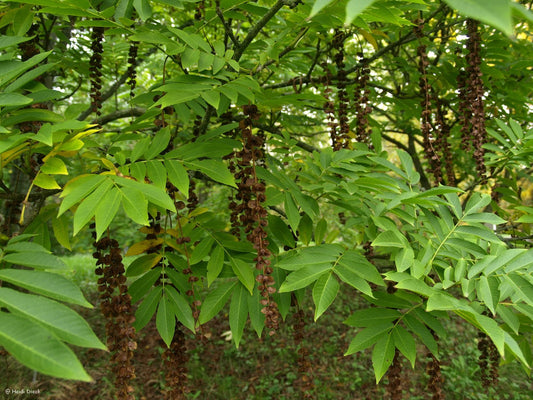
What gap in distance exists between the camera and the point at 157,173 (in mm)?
1406

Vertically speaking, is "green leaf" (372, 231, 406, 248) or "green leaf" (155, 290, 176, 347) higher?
"green leaf" (372, 231, 406, 248)

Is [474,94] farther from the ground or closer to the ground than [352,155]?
farther from the ground

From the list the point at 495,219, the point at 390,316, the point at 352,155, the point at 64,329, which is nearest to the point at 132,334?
the point at 64,329

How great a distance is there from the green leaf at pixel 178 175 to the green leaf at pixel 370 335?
3.12 feet

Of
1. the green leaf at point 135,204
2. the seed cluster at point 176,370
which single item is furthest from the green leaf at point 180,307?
the green leaf at point 135,204

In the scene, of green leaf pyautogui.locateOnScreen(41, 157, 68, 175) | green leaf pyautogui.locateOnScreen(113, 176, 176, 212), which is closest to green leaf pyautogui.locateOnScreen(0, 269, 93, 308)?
green leaf pyautogui.locateOnScreen(113, 176, 176, 212)

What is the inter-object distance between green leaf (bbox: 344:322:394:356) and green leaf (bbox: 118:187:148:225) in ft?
3.34

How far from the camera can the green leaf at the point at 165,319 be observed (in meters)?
1.52

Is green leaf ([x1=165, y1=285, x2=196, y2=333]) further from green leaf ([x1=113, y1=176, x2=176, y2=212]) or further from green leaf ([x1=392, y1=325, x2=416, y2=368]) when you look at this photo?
green leaf ([x1=392, y1=325, x2=416, y2=368])

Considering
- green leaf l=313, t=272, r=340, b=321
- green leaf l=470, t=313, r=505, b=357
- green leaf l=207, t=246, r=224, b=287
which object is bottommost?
→ green leaf l=207, t=246, r=224, b=287

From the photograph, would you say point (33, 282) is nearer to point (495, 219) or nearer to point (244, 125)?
point (244, 125)

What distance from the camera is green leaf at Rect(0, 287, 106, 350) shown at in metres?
0.74

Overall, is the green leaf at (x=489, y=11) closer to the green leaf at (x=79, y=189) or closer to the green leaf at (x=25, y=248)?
the green leaf at (x=79, y=189)

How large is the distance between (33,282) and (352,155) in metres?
1.40
